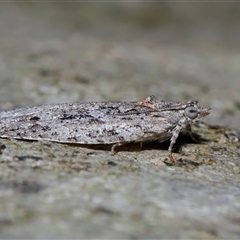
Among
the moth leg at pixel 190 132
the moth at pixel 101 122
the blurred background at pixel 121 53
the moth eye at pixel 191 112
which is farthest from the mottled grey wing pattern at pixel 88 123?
the blurred background at pixel 121 53

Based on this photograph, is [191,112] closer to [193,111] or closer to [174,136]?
[193,111]

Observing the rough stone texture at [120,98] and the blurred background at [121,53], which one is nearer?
the rough stone texture at [120,98]

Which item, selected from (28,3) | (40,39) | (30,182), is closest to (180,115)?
(30,182)

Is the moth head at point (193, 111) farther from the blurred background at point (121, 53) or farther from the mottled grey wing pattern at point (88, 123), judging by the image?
the blurred background at point (121, 53)

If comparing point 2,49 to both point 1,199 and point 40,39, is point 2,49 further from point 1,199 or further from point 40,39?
point 1,199

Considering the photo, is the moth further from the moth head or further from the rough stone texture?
the rough stone texture

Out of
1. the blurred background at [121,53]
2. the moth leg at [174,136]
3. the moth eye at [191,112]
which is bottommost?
the moth leg at [174,136]

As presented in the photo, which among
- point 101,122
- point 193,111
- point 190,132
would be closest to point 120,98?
point 190,132
